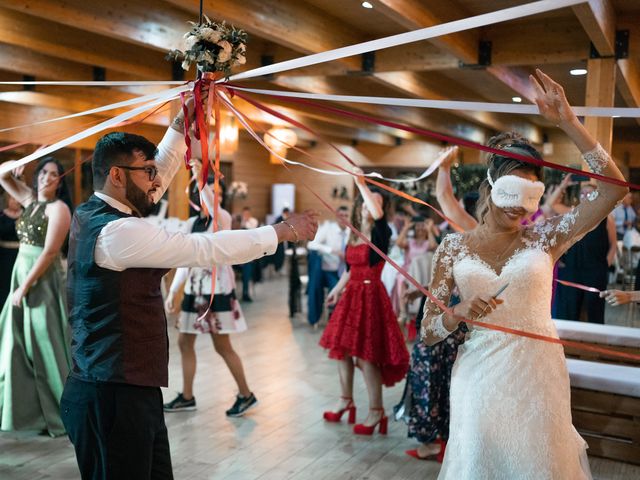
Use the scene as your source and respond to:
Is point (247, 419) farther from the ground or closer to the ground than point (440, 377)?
closer to the ground

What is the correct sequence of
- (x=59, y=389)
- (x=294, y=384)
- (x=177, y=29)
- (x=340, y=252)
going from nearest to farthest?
1. (x=59, y=389)
2. (x=294, y=384)
3. (x=177, y=29)
4. (x=340, y=252)

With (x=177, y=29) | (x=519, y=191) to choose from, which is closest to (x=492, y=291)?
(x=519, y=191)

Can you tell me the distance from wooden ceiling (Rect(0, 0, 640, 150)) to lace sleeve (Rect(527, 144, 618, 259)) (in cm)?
298

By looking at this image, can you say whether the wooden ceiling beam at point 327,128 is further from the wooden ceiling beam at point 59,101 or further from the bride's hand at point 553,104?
the bride's hand at point 553,104

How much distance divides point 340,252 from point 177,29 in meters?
2.89

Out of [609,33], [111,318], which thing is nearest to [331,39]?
[609,33]

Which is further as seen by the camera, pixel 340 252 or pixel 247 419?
pixel 340 252

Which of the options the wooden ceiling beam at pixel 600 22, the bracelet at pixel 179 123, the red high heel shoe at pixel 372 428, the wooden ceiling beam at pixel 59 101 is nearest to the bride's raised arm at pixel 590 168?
the bracelet at pixel 179 123

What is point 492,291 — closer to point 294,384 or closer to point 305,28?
point 294,384

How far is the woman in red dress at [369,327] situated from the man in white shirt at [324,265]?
11.1 ft

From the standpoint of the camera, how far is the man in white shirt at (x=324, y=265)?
26.0 ft

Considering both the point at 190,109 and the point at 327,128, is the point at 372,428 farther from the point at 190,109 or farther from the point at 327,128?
the point at 327,128

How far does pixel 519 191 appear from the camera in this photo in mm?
2148

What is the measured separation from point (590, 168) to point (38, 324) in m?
3.34
